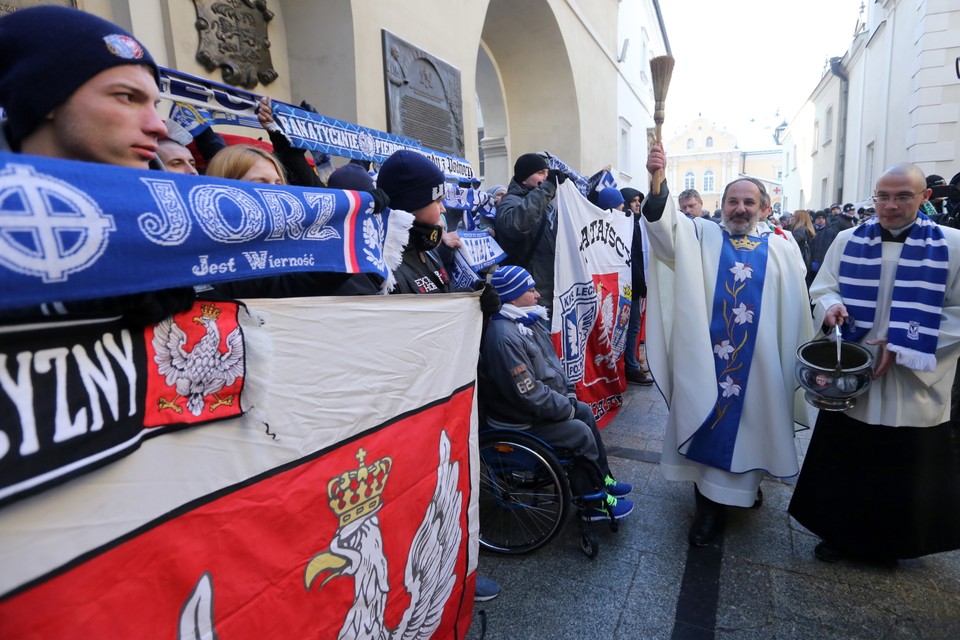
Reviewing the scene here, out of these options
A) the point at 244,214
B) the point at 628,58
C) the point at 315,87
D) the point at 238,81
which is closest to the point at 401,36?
the point at 315,87

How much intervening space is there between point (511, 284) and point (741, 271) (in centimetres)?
120

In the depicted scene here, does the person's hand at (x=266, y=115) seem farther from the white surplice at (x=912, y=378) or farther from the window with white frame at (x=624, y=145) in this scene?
the window with white frame at (x=624, y=145)

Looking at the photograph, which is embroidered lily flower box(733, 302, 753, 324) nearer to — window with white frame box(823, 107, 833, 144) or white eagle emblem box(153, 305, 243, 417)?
white eagle emblem box(153, 305, 243, 417)

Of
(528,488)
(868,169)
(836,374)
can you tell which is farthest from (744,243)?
(868,169)

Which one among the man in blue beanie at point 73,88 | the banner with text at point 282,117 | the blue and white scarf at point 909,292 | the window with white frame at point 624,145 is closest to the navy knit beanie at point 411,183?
the banner with text at point 282,117

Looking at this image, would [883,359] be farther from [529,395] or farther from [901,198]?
[529,395]

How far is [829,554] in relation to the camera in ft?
8.30

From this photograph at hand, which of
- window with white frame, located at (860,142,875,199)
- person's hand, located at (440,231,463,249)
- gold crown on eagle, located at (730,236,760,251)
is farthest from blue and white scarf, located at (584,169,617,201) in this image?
window with white frame, located at (860,142,875,199)

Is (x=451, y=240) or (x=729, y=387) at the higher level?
(x=451, y=240)

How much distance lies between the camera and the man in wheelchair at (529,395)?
2543 millimetres

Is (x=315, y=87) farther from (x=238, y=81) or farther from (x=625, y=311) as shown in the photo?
(x=625, y=311)

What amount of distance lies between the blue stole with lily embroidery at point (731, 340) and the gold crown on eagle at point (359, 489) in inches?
76.8

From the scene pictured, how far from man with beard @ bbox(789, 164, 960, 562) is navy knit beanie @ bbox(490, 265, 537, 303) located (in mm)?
1443

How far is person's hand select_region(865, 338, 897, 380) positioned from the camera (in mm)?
2316
